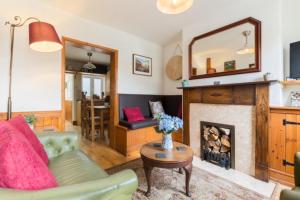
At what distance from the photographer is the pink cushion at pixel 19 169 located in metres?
0.70

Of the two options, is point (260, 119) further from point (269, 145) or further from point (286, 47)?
point (286, 47)

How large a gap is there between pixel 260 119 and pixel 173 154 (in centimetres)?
134

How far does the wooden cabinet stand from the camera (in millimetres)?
1892

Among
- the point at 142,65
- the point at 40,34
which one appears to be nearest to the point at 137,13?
the point at 142,65

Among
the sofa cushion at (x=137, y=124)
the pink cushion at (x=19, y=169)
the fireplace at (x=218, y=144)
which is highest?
the pink cushion at (x=19, y=169)

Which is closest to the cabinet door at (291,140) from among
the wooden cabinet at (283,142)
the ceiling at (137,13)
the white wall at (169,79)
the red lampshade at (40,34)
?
the wooden cabinet at (283,142)

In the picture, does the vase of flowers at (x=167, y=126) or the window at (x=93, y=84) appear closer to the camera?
the vase of flowers at (x=167, y=126)

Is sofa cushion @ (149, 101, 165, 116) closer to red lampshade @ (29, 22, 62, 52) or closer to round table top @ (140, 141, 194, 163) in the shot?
round table top @ (140, 141, 194, 163)

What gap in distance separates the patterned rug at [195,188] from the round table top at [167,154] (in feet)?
1.45

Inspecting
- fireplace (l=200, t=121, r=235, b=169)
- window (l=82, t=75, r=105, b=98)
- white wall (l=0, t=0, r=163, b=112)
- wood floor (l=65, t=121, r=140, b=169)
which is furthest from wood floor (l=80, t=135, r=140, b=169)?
window (l=82, t=75, r=105, b=98)

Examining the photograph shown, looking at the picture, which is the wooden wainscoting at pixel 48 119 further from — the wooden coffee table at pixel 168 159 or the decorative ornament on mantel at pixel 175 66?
the decorative ornament on mantel at pixel 175 66

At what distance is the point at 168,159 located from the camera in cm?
161

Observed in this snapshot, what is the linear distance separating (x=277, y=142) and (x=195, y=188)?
4.05 feet

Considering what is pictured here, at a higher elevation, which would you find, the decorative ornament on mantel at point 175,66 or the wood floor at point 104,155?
the decorative ornament on mantel at point 175,66
